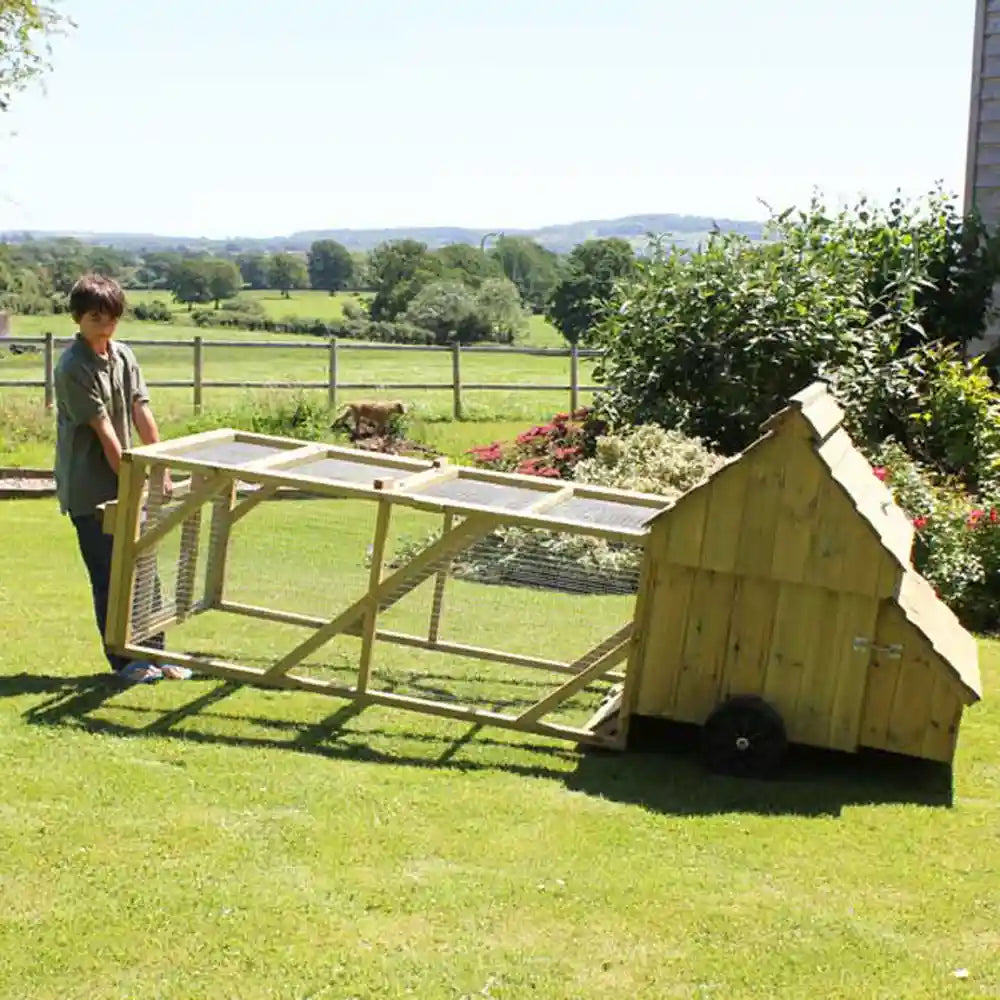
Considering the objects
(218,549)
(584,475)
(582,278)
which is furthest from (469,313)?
(218,549)

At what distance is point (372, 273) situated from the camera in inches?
2990

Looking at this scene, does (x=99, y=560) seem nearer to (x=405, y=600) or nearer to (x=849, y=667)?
(x=405, y=600)

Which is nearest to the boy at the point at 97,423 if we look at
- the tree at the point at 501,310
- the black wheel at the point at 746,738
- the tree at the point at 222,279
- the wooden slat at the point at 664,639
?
the wooden slat at the point at 664,639

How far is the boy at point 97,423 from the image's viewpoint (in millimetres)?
6723

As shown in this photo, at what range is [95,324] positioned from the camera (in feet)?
22.1

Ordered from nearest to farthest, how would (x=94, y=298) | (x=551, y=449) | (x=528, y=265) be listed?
(x=94, y=298)
(x=551, y=449)
(x=528, y=265)

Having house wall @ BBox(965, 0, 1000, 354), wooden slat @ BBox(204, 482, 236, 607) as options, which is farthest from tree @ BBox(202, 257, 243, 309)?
wooden slat @ BBox(204, 482, 236, 607)

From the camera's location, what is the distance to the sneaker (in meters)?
6.98

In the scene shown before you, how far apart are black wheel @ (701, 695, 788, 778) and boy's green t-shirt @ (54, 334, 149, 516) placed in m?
3.36

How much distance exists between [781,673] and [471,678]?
220 centimetres

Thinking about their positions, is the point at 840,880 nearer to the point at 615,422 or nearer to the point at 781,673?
the point at 781,673

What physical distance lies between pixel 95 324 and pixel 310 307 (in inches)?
2541

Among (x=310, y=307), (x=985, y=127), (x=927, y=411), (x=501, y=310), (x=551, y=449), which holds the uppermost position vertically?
(x=985, y=127)

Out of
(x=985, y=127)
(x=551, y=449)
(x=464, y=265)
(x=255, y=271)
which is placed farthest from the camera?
(x=255, y=271)
